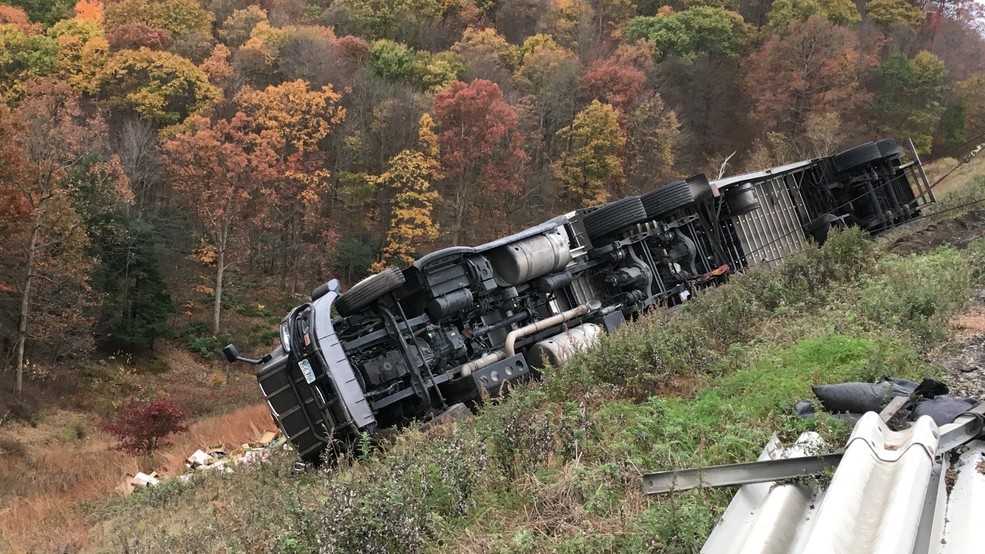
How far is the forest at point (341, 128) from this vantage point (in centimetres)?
2553

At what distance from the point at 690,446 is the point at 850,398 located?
1112 mm

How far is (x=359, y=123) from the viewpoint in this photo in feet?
122

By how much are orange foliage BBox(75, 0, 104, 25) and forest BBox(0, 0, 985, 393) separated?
0.24m

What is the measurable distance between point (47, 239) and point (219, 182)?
718cm

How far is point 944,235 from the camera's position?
14.2 m

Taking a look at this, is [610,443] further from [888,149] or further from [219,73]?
[219,73]

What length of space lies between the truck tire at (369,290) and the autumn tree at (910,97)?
41834 mm

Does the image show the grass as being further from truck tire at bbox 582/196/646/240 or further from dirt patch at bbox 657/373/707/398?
truck tire at bbox 582/196/646/240

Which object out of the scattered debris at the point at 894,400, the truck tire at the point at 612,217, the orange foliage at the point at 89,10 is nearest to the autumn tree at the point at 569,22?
the orange foliage at the point at 89,10

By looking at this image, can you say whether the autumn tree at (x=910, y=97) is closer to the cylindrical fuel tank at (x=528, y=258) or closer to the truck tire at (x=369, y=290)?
the cylindrical fuel tank at (x=528, y=258)

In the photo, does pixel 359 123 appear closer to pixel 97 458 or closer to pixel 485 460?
pixel 97 458

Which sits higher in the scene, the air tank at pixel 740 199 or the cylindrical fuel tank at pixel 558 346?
the air tank at pixel 740 199

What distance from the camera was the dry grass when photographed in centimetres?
911

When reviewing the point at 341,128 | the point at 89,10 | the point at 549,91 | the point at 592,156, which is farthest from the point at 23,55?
the point at 592,156
